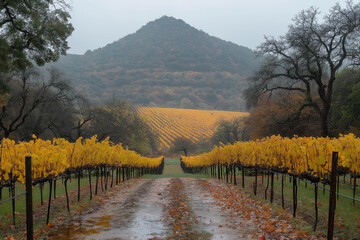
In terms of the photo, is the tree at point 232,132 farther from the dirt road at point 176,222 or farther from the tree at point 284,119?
the dirt road at point 176,222

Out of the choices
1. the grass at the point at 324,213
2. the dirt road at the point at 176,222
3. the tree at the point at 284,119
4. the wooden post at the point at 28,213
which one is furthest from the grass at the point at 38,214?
the tree at the point at 284,119

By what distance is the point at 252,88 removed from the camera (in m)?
30.3

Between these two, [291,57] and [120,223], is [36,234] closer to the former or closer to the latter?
[120,223]

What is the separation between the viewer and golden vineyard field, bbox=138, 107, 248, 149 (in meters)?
94.6

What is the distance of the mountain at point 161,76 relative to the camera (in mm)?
147375

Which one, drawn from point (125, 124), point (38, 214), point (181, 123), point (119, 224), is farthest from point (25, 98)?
point (181, 123)

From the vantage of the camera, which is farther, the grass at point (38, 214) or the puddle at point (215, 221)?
the grass at point (38, 214)

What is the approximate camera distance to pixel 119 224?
916cm

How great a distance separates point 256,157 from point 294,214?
638 centimetres

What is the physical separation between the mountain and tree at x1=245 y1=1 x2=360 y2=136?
340ft

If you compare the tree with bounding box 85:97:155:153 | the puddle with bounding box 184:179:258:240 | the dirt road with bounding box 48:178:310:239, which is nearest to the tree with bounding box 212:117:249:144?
the tree with bounding box 85:97:155:153

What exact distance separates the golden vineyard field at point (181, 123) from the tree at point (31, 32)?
2634 inches

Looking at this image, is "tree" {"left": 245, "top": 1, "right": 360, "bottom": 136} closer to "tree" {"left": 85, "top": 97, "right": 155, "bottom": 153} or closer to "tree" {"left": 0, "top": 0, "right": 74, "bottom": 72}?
"tree" {"left": 0, "top": 0, "right": 74, "bottom": 72}

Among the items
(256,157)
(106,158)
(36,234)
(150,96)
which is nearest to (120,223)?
(36,234)
